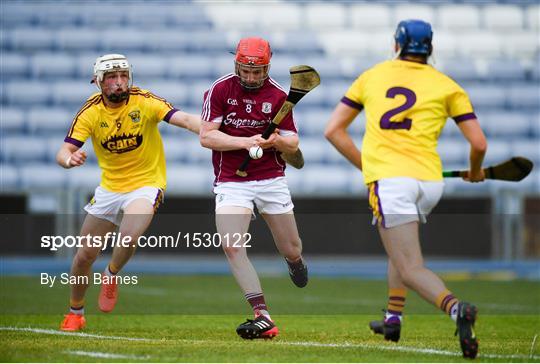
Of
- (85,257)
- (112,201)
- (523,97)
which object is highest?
(112,201)

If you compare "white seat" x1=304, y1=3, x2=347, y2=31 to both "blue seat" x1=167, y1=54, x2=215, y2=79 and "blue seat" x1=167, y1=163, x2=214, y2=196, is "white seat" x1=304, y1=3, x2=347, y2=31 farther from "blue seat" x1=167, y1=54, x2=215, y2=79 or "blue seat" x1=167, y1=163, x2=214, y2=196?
"blue seat" x1=167, y1=163, x2=214, y2=196

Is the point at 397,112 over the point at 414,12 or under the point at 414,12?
over

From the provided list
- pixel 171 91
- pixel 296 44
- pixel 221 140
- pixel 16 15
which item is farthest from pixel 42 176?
pixel 221 140

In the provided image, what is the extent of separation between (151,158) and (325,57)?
1079 centimetres

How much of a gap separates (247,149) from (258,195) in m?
0.49

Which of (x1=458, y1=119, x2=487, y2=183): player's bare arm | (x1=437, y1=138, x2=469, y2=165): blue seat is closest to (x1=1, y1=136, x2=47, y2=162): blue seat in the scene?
(x1=437, y1=138, x2=469, y2=165): blue seat

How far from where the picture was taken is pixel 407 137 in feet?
20.1

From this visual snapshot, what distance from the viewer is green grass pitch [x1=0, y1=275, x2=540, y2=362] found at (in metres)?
6.15

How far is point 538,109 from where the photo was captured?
59.8ft

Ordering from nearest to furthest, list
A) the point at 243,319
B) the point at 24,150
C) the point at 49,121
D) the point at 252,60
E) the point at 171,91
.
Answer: the point at 252,60, the point at 243,319, the point at 24,150, the point at 49,121, the point at 171,91

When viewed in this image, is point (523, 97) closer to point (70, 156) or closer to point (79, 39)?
point (79, 39)

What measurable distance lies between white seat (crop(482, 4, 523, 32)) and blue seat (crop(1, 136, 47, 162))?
8.04 meters

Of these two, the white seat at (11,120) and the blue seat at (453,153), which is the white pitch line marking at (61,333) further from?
the blue seat at (453,153)

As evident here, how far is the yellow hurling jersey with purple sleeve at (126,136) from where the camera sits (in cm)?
795
